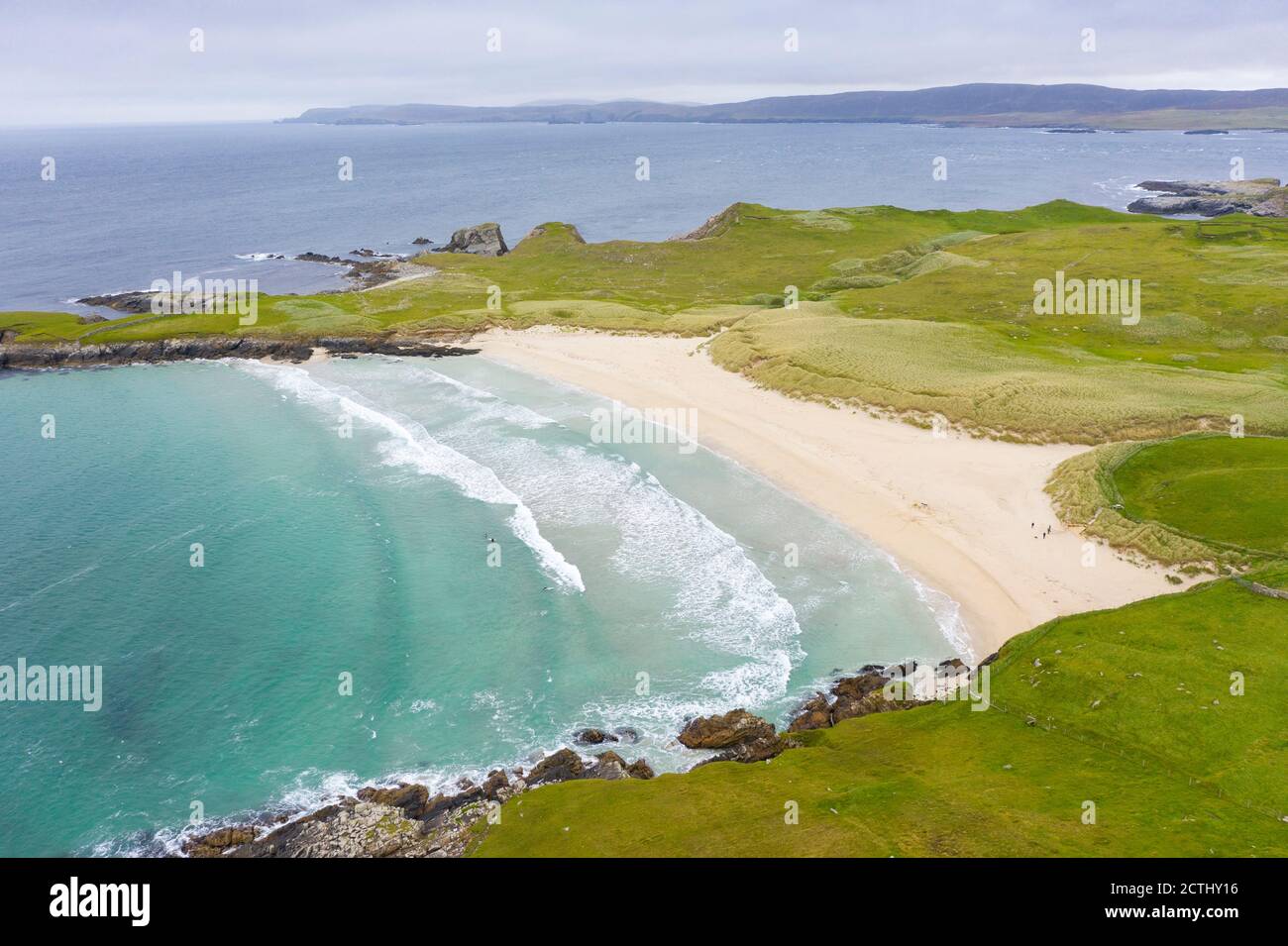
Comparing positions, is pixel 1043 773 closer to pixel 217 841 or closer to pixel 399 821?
pixel 399 821

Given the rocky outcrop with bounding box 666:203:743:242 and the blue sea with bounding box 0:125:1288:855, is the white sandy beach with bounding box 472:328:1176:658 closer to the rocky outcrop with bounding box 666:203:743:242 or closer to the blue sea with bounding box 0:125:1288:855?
the blue sea with bounding box 0:125:1288:855

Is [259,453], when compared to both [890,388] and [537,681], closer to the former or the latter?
[537,681]

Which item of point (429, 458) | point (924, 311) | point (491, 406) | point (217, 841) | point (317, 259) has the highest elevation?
point (317, 259)

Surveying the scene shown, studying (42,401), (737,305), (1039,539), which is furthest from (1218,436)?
(42,401)

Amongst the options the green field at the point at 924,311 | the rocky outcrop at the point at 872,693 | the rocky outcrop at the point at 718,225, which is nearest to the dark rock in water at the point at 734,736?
the rocky outcrop at the point at 872,693

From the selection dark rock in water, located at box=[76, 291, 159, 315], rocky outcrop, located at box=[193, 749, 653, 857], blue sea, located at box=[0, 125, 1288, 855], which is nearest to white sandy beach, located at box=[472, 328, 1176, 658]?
blue sea, located at box=[0, 125, 1288, 855]

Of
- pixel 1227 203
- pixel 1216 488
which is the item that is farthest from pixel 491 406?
pixel 1227 203
